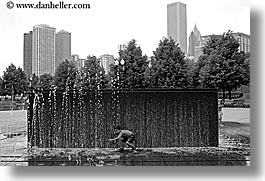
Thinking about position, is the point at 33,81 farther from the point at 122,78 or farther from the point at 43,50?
the point at 122,78

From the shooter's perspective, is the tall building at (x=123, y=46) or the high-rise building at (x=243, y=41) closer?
the high-rise building at (x=243, y=41)

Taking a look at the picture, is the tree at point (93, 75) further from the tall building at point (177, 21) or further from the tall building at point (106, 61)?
the tall building at point (177, 21)

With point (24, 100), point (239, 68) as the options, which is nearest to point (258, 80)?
point (239, 68)

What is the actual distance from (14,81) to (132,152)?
1623mm

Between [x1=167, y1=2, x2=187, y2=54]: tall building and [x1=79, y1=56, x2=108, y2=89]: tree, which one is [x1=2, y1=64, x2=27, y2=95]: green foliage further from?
[x1=167, y1=2, x2=187, y2=54]: tall building

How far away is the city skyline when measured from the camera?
4164mm

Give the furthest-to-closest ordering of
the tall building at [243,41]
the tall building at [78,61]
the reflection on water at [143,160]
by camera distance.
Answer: the tall building at [78,61] < the tall building at [243,41] < the reflection on water at [143,160]

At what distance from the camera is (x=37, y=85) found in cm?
430

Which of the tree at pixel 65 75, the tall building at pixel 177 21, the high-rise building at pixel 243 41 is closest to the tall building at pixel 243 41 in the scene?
the high-rise building at pixel 243 41

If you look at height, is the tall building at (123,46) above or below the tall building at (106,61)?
above

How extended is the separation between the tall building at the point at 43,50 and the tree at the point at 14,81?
0.17 meters

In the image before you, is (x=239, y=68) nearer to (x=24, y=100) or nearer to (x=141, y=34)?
(x=141, y=34)

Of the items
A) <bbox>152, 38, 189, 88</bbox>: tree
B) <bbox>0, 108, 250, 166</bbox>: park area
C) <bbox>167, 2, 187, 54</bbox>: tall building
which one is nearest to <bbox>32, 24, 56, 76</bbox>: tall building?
<bbox>0, 108, 250, 166</bbox>: park area

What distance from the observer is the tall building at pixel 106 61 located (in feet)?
14.1
